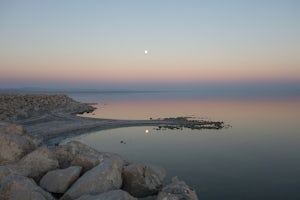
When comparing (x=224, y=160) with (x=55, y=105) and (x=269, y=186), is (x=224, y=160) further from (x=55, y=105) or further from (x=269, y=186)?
(x=55, y=105)

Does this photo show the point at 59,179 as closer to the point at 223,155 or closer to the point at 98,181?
the point at 98,181

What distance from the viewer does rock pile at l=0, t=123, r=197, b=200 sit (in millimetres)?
11062

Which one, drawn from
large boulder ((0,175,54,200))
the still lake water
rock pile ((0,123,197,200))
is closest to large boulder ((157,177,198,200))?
rock pile ((0,123,197,200))

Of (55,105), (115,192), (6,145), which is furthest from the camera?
(55,105)

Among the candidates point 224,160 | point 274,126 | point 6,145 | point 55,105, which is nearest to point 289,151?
point 224,160

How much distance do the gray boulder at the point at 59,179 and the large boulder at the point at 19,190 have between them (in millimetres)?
Result: 1196

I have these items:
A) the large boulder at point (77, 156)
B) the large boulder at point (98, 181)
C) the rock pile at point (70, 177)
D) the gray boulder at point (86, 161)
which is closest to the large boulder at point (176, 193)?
the rock pile at point (70, 177)

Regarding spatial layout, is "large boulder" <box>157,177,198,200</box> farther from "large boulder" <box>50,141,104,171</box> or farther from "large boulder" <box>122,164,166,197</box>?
"large boulder" <box>50,141,104,171</box>

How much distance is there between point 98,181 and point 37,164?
3775 mm

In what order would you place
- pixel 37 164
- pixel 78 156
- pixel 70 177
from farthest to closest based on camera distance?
pixel 78 156, pixel 37 164, pixel 70 177

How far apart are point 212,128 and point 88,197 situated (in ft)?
115

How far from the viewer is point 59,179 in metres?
12.7

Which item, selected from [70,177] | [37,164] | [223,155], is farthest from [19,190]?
[223,155]

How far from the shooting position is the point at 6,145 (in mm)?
14852
